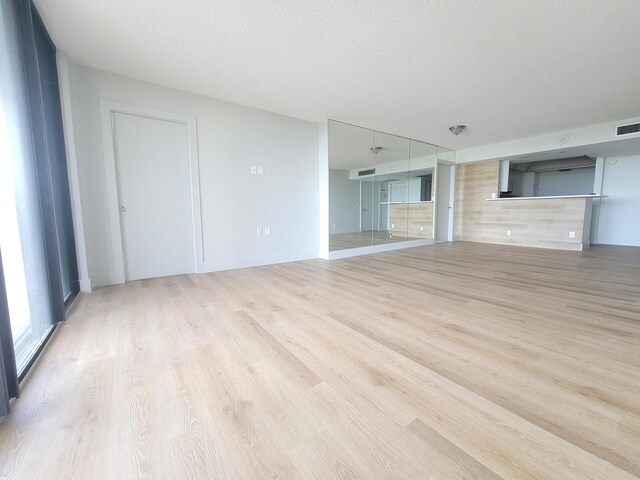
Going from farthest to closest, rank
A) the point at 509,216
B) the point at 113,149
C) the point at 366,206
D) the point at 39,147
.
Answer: the point at 509,216 → the point at 366,206 → the point at 113,149 → the point at 39,147

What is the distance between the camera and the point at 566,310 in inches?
88.7

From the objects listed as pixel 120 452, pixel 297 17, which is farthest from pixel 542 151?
pixel 120 452


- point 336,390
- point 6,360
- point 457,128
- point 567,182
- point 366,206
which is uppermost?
point 457,128

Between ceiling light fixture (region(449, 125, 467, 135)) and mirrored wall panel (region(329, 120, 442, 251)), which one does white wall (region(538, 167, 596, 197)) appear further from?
ceiling light fixture (region(449, 125, 467, 135))

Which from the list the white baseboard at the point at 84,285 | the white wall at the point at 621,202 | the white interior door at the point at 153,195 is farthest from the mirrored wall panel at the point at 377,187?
the white wall at the point at 621,202

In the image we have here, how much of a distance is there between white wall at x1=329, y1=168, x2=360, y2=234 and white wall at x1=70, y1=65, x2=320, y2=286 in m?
0.30

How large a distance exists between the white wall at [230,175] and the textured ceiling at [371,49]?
0.23 meters

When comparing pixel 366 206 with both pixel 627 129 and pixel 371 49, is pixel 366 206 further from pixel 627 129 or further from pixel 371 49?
pixel 627 129

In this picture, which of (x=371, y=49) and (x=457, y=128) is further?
(x=457, y=128)

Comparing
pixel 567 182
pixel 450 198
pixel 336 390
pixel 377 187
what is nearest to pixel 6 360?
pixel 336 390

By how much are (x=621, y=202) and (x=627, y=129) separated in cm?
254

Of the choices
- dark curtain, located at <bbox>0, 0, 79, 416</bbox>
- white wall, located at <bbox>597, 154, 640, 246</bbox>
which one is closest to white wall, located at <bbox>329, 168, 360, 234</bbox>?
dark curtain, located at <bbox>0, 0, 79, 416</bbox>

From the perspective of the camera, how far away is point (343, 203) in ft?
17.4

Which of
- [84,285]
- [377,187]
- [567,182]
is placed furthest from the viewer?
[567,182]
